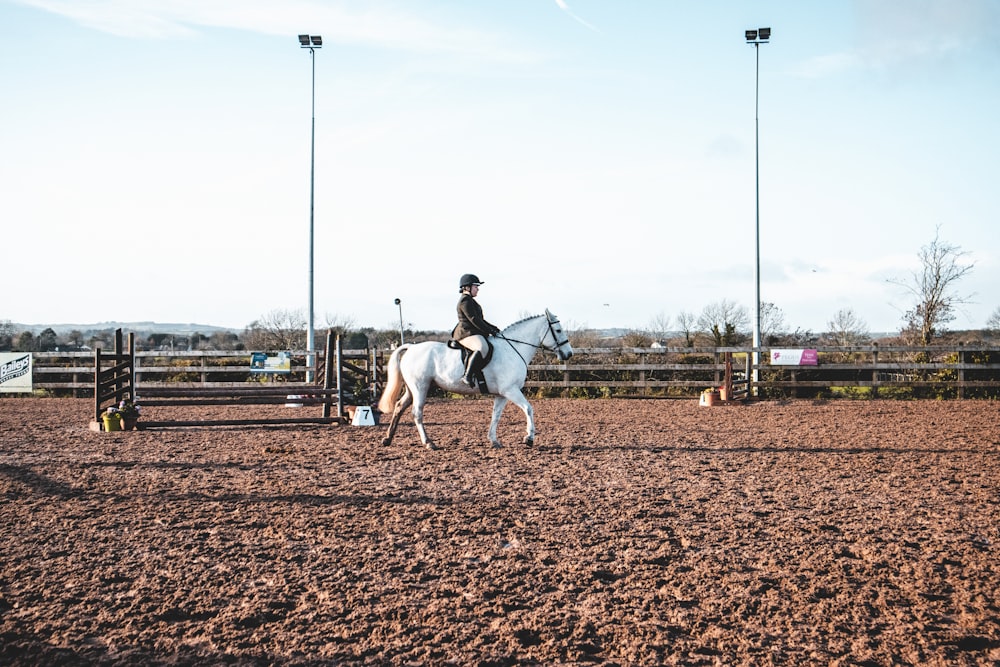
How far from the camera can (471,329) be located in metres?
10.8

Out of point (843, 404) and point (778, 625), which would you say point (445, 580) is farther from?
point (843, 404)

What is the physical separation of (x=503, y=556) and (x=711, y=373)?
1779 cm

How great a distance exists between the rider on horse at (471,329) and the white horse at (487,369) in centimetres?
18

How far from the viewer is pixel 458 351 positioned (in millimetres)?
11023

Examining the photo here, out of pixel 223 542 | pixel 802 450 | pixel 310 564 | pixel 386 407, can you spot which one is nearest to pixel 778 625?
pixel 310 564

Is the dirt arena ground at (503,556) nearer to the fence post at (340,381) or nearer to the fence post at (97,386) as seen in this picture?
the fence post at (97,386)

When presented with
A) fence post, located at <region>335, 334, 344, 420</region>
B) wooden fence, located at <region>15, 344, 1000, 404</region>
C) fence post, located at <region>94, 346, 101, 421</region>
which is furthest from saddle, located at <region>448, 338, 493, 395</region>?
wooden fence, located at <region>15, 344, 1000, 404</region>

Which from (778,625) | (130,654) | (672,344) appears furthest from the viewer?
(672,344)

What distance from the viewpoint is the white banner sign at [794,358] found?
20.4 metres

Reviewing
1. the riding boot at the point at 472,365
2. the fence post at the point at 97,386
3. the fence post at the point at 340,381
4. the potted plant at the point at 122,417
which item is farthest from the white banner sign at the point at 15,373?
the riding boot at the point at 472,365

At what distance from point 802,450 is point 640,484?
140 inches

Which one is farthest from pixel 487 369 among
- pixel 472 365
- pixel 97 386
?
pixel 97 386

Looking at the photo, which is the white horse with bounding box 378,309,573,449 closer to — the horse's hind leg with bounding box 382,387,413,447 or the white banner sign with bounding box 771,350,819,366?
the horse's hind leg with bounding box 382,387,413,447

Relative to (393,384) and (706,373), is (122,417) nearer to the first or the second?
(393,384)
